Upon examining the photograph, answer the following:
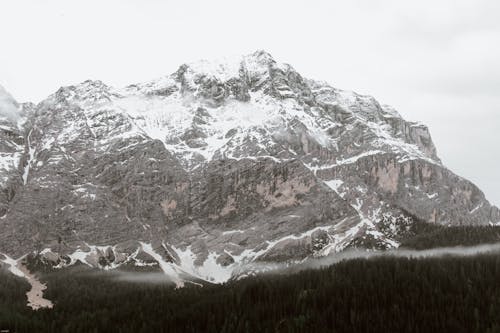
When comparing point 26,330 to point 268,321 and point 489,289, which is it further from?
point 489,289

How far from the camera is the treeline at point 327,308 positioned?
15512cm

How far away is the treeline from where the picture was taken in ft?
509

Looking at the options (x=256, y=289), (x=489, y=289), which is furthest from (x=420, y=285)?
(x=256, y=289)

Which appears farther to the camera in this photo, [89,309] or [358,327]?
[89,309]

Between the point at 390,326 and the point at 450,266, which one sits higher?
the point at 450,266

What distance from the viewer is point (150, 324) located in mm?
163875

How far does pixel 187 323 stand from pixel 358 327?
46036mm

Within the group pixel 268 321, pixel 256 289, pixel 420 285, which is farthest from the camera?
pixel 256 289

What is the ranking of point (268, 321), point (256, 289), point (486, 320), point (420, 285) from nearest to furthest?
1. point (486, 320)
2. point (268, 321)
3. point (420, 285)
4. point (256, 289)

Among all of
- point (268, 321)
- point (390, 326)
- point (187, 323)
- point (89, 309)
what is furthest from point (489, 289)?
point (89, 309)

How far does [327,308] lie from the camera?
168000mm

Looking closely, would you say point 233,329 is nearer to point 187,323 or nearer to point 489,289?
point 187,323

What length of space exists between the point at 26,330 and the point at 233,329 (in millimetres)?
57794

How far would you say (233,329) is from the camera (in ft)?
510
